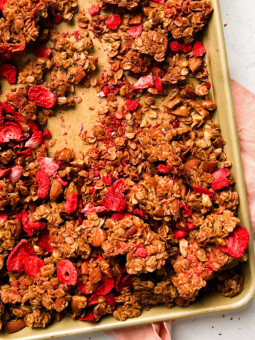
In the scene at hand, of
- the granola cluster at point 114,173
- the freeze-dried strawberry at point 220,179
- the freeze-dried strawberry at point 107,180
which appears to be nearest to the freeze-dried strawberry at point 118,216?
the granola cluster at point 114,173

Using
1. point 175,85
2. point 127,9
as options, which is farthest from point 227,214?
point 127,9

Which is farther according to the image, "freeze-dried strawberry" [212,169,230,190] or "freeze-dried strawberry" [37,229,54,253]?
"freeze-dried strawberry" [37,229,54,253]

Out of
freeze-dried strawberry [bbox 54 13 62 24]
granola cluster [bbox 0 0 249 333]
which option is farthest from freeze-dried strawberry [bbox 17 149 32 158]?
freeze-dried strawberry [bbox 54 13 62 24]

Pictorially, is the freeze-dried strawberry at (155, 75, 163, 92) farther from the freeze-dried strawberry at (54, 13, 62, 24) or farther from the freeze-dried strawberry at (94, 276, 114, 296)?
the freeze-dried strawberry at (94, 276, 114, 296)

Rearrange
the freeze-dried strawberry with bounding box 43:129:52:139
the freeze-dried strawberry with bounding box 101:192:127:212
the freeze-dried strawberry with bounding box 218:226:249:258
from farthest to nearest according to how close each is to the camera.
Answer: the freeze-dried strawberry with bounding box 43:129:52:139
the freeze-dried strawberry with bounding box 101:192:127:212
the freeze-dried strawberry with bounding box 218:226:249:258

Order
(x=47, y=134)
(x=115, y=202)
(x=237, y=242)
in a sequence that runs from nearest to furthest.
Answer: (x=237, y=242) → (x=115, y=202) → (x=47, y=134)

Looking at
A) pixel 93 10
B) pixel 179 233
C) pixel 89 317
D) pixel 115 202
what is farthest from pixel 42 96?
Result: pixel 89 317

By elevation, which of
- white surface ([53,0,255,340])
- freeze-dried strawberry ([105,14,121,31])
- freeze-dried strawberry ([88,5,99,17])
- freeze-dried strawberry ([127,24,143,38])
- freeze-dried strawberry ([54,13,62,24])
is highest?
freeze-dried strawberry ([88,5,99,17])

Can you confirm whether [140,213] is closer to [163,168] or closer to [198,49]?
[163,168]
